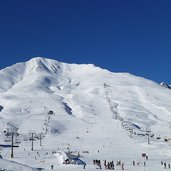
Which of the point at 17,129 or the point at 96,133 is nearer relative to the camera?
the point at 96,133

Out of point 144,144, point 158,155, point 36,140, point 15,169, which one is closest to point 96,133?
point 36,140

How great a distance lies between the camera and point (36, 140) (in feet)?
430

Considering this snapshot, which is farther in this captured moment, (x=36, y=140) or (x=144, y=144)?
(x=36, y=140)

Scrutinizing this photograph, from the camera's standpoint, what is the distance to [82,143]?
402 feet

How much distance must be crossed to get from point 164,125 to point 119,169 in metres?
114

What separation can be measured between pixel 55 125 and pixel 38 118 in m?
18.7

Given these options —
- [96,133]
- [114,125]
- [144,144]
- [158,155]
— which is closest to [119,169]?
[158,155]

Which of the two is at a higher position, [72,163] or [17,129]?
[17,129]

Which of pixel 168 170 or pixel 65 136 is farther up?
pixel 65 136

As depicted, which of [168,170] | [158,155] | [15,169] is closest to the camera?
[15,169]

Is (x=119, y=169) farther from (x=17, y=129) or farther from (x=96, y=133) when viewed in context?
(x=17, y=129)

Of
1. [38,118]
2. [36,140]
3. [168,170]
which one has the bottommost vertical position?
[168,170]

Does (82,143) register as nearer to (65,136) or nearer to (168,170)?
(65,136)

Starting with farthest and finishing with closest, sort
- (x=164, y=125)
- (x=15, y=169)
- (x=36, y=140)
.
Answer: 1. (x=164, y=125)
2. (x=36, y=140)
3. (x=15, y=169)
